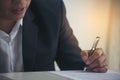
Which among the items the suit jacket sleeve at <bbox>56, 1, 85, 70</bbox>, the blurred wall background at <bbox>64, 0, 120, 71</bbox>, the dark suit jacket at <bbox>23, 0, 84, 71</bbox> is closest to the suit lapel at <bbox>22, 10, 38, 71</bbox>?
the dark suit jacket at <bbox>23, 0, 84, 71</bbox>

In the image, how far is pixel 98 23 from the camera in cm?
239

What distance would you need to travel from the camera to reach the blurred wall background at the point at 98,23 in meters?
2.19

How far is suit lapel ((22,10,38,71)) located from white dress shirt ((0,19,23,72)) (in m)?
0.02

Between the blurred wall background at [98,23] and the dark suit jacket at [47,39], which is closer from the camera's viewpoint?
the dark suit jacket at [47,39]

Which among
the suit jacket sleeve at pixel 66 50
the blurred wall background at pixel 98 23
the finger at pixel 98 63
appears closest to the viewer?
the finger at pixel 98 63

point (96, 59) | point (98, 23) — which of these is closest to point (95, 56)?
point (96, 59)

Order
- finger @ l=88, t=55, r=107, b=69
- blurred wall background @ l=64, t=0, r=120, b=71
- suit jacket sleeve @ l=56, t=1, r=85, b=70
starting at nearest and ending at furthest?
finger @ l=88, t=55, r=107, b=69, suit jacket sleeve @ l=56, t=1, r=85, b=70, blurred wall background @ l=64, t=0, r=120, b=71

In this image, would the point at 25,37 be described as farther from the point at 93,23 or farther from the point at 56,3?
the point at 93,23

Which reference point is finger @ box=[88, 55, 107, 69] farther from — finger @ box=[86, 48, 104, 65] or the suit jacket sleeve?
the suit jacket sleeve

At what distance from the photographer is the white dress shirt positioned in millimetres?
951

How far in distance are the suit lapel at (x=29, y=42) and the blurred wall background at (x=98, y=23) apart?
109 cm

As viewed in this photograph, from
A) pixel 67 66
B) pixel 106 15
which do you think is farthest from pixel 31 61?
pixel 106 15

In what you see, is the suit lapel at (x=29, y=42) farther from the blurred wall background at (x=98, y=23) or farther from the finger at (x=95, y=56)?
the blurred wall background at (x=98, y=23)

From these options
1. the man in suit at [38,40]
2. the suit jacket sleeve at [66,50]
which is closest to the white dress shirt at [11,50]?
the man in suit at [38,40]
